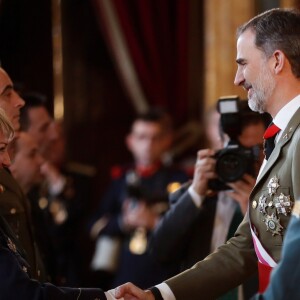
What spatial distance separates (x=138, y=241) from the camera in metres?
4.15

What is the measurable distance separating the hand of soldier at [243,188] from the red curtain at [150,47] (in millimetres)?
2648

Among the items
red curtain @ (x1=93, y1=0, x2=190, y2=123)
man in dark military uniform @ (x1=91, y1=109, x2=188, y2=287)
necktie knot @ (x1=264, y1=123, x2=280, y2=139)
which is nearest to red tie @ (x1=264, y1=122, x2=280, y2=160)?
necktie knot @ (x1=264, y1=123, x2=280, y2=139)

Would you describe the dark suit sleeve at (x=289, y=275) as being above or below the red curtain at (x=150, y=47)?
above

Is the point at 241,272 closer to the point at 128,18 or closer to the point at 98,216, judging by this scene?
the point at 98,216

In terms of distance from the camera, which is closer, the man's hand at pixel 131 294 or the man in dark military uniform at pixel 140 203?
the man's hand at pixel 131 294

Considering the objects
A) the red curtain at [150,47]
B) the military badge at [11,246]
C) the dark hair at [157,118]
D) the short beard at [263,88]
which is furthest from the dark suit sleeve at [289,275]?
the red curtain at [150,47]

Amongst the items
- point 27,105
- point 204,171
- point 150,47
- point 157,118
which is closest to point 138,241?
point 157,118

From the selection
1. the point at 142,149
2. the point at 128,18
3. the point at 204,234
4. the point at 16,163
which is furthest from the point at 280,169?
the point at 128,18

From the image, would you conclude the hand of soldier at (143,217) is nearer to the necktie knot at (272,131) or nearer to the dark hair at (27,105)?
the dark hair at (27,105)

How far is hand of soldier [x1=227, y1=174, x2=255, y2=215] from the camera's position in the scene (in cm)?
285

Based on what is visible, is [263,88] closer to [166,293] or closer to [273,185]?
[273,185]

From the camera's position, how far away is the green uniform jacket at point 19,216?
2715mm

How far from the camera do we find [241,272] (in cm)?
251

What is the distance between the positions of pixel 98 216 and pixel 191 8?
5.48 feet
